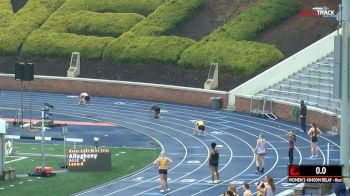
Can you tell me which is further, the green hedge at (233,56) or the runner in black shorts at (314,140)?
the green hedge at (233,56)

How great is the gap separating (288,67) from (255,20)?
8660 mm

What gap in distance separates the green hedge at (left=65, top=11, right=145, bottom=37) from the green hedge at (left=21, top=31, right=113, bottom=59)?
879 millimetres

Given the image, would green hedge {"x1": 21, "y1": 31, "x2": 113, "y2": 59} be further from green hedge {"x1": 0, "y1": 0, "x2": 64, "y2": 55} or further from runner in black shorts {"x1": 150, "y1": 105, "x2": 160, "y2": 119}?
runner in black shorts {"x1": 150, "y1": 105, "x2": 160, "y2": 119}

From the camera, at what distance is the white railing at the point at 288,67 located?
5903 cm

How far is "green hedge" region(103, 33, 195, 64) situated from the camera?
66562 mm

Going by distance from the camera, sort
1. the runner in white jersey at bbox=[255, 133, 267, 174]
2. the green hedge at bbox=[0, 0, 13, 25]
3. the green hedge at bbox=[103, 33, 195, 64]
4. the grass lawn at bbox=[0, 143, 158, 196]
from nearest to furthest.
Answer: the grass lawn at bbox=[0, 143, 158, 196] → the runner in white jersey at bbox=[255, 133, 267, 174] → the green hedge at bbox=[103, 33, 195, 64] → the green hedge at bbox=[0, 0, 13, 25]

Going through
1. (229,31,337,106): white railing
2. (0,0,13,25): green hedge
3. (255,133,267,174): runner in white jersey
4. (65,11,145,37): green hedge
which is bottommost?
(255,133,267,174): runner in white jersey

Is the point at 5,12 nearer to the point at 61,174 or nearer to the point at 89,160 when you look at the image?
the point at 89,160

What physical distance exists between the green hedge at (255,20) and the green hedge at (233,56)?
1.00 m

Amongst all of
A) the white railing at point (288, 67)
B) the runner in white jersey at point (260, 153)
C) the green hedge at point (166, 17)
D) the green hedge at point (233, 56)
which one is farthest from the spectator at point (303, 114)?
the green hedge at point (166, 17)

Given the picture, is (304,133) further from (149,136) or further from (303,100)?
(149,136)

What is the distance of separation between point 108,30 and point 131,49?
14.0ft

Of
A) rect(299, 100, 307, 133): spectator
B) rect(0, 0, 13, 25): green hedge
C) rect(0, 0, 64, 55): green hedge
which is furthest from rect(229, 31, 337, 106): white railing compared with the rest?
rect(0, 0, 13, 25): green hedge
